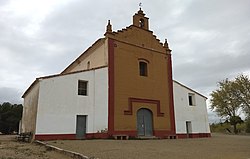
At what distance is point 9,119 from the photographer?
41.6 metres

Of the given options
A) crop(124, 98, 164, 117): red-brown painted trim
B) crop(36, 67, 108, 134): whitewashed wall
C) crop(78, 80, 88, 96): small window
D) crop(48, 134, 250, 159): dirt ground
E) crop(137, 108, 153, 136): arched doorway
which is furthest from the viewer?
crop(137, 108, 153, 136): arched doorway

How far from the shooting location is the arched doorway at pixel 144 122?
20703mm

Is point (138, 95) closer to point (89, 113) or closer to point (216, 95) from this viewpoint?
point (89, 113)

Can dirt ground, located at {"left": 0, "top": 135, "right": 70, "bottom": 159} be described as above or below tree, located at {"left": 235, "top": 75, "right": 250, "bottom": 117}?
below

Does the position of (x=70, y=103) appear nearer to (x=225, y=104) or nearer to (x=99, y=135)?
(x=99, y=135)

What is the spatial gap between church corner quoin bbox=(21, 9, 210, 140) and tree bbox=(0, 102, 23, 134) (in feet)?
73.1

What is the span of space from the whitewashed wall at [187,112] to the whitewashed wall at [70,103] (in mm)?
8270

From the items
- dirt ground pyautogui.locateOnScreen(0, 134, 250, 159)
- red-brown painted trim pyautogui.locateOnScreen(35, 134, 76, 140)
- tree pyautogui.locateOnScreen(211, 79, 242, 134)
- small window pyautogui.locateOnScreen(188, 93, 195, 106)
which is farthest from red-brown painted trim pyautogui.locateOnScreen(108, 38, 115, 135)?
tree pyautogui.locateOnScreen(211, 79, 242, 134)

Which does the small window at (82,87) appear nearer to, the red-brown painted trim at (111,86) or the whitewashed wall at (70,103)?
the whitewashed wall at (70,103)

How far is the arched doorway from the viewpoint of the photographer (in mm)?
20703

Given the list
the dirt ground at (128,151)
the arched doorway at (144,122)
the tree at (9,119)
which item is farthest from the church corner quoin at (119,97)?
the tree at (9,119)

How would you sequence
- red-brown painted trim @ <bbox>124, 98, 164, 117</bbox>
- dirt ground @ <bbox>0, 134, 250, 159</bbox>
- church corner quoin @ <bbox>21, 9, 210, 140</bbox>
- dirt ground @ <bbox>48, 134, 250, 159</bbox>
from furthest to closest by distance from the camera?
red-brown painted trim @ <bbox>124, 98, 164, 117</bbox> → church corner quoin @ <bbox>21, 9, 210, 140</bbox> → dirt ground @ <bbox>0, 134, 250, 159</bbox> → dirt ground @ <bbox>48, 134, 250, 159</bbox>

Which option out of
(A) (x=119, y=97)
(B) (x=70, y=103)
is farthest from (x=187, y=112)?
(B) (x=70, y=103)

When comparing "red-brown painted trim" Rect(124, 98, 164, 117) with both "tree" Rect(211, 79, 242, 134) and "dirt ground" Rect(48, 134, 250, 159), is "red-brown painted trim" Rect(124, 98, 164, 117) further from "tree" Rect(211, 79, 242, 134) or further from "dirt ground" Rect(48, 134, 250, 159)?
"tree" Rect(211, 79, 242, 134)
